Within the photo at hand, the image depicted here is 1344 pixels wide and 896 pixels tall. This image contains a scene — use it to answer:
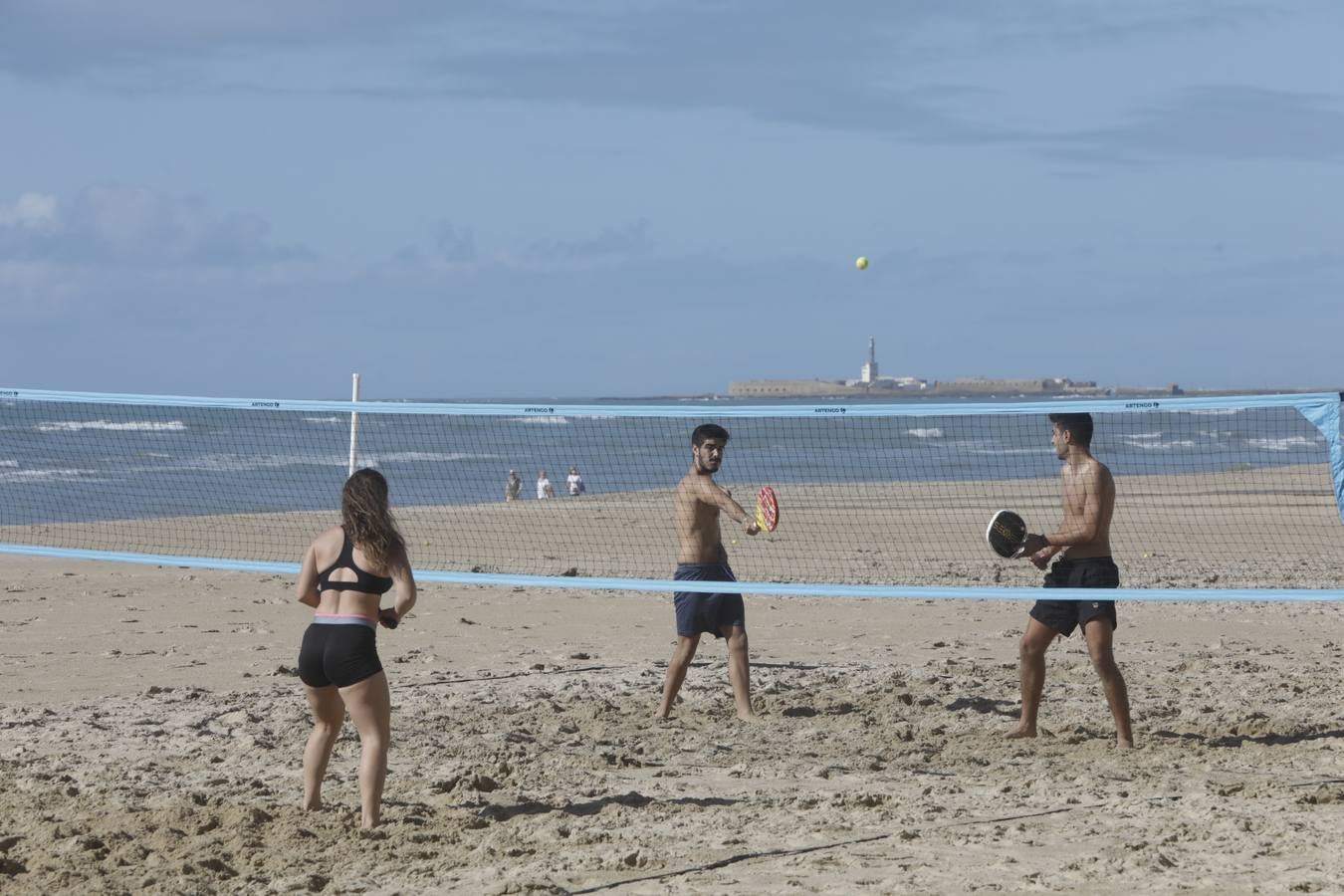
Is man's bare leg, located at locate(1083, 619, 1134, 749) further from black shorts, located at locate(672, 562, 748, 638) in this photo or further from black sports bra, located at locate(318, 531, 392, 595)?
black sports bra, located at locate(318, 531, 392, 595)

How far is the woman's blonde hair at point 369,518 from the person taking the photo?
555cm

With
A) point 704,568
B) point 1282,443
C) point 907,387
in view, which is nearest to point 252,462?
point 1282,443

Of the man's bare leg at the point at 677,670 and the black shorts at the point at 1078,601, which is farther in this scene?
the man's bare leg at the point at 677,670

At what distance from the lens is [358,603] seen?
5.61 metres

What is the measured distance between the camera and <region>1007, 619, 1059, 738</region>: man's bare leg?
733cm

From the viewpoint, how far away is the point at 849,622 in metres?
11.3

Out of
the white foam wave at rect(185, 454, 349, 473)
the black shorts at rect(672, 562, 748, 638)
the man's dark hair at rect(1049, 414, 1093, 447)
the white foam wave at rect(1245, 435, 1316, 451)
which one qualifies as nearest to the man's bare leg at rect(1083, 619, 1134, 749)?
the man's dark hair at rect(1049, 414, 1093, 447)

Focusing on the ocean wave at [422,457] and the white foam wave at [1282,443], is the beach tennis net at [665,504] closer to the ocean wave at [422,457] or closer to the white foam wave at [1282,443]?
the ocean wave at [422,457]

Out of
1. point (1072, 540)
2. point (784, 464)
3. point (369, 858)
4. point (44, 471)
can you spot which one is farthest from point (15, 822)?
point (784, 464)

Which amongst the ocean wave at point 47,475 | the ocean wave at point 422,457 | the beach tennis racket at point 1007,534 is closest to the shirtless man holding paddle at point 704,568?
the beach tennis racket at point 1007,534

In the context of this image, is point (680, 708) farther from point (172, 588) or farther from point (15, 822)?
point (172, 588)

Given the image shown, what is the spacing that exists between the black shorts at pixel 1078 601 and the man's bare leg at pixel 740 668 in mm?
1421

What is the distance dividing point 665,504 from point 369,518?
54.6ft

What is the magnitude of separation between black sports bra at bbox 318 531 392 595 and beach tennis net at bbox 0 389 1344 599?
2.30 metres
